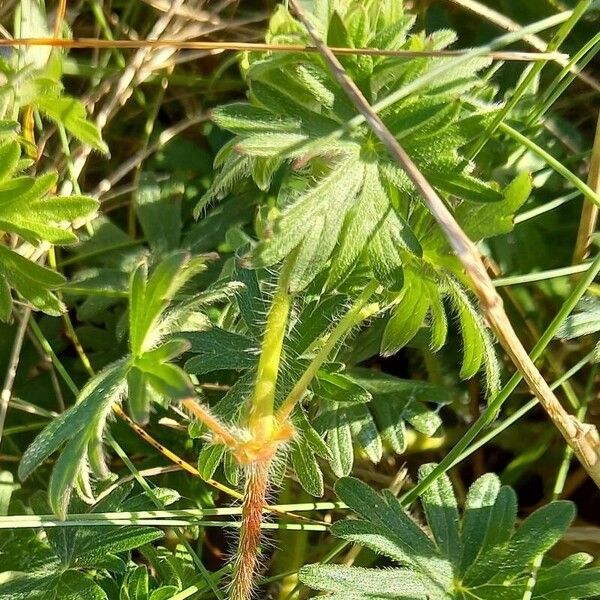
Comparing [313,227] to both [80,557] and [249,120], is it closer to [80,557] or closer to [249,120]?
[249,120]

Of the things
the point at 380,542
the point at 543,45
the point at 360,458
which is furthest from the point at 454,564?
the point at 543,45

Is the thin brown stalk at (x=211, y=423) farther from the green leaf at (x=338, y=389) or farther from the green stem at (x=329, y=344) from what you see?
the green leaf at (x=338, y=389)

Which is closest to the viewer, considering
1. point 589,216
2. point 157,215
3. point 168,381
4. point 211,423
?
point 168,381

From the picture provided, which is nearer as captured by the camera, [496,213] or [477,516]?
[496,213]

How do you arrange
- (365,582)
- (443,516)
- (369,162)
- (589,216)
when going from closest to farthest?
(369,162)
(365,582)
(443,516)
(589,216)

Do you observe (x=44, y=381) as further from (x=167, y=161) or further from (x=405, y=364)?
(x=405, y=364)

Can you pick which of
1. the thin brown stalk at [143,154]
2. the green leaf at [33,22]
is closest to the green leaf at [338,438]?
the thin brown stalk at [143,154]

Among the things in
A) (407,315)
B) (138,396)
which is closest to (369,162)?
(407,315)
